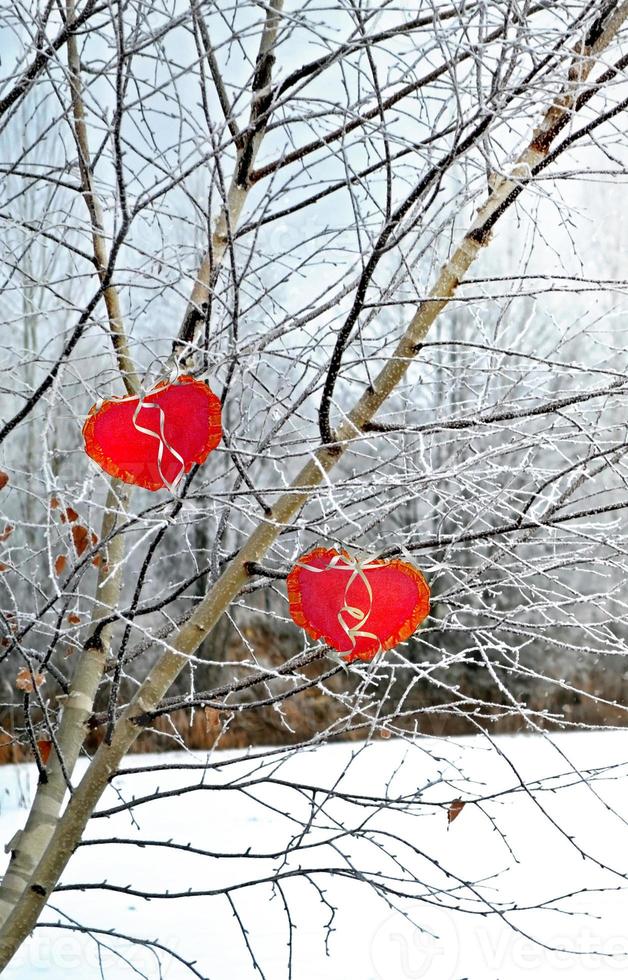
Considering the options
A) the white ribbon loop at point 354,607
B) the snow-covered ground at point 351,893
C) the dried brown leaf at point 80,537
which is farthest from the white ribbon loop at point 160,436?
the snow-covered ground at point 351,893

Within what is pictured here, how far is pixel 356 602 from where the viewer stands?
1500mm

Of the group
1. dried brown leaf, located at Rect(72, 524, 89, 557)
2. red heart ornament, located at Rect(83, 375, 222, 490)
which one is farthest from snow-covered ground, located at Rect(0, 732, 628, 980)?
red heart ornament, located at Rect(83, 375, 222, 490)

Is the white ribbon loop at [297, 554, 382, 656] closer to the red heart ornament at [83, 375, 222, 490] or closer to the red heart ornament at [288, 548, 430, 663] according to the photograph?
the red heart ornament at [288, 548, 430, 663]

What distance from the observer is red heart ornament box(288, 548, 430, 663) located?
4.90 ft

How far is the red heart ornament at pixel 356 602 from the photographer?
4.90 feet

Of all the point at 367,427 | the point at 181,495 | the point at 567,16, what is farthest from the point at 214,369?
the point at 567,16

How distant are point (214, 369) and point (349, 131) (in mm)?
649

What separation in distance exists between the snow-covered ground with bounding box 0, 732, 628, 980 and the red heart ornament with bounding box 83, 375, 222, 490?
1.54 m

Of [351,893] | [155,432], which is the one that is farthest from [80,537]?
[351,893]

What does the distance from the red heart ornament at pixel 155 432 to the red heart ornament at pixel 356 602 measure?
10.6 inches

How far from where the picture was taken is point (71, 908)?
460 cm

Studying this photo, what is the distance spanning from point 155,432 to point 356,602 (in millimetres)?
420

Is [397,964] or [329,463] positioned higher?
[329,463]

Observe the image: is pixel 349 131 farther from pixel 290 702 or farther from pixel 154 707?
pixel 290 702
